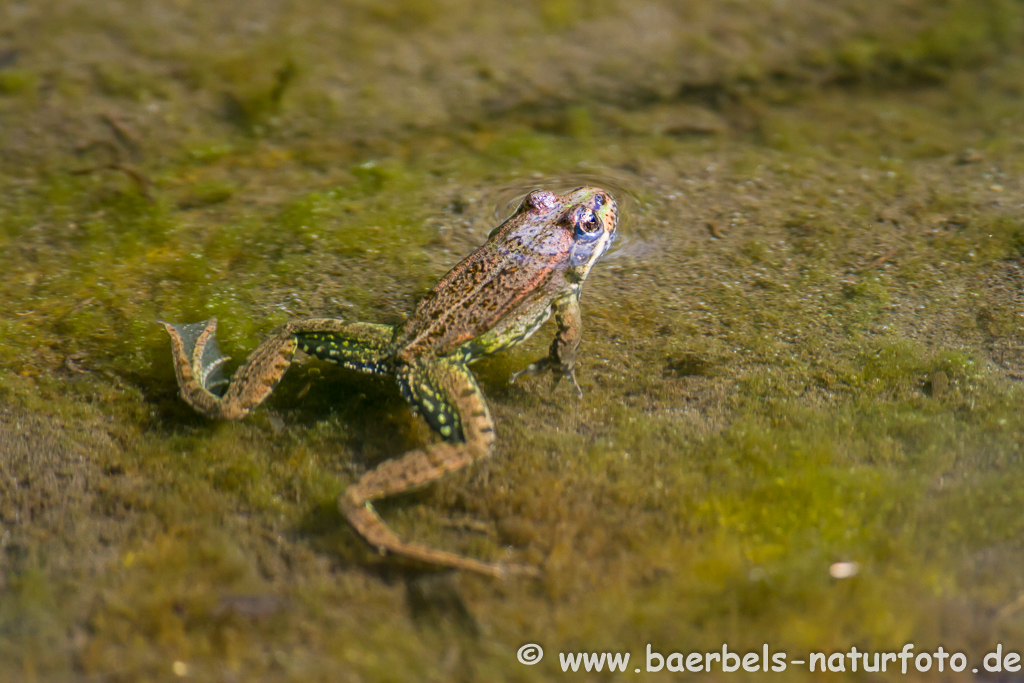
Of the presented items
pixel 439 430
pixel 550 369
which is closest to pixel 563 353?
pixel 550 369

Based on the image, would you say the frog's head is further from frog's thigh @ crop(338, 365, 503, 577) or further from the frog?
frog's thigh @ crop(338, 365, 503, 577)

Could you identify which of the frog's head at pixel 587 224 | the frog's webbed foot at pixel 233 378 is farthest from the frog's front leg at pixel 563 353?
the frog's webbed foot at pixel 233 378

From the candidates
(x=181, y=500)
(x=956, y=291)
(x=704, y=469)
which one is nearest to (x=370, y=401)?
(x=181, y=500)
